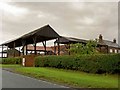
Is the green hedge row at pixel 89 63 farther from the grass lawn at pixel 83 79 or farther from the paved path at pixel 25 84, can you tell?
the paved path at pixel 25 84

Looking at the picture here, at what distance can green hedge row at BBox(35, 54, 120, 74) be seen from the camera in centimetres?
A: 2358

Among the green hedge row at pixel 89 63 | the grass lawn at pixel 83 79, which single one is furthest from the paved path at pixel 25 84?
the green hedge row at pixel 89 63

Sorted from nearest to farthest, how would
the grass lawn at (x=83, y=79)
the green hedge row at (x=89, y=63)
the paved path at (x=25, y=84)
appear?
the paved path at (x=25, y=84)
the grass lawn at (x=83, y=79)
the green hedge row at (x=89, y=63)

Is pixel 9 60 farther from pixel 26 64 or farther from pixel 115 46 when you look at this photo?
pixel 115 46

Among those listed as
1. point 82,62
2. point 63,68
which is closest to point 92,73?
point 82,62

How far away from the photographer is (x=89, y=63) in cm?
2697

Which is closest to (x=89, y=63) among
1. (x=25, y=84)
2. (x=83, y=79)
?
(x=83, y=79)

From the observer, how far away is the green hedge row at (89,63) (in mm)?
23581

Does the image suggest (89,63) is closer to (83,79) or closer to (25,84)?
(83,79)

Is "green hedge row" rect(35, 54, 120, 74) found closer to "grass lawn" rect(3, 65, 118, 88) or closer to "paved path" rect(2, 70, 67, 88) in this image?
"grass lawn" rect(3, 65, 118, 88)

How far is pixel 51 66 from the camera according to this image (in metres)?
35.5

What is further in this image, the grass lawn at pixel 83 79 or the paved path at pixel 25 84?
the grass lawn at pixel 83 79

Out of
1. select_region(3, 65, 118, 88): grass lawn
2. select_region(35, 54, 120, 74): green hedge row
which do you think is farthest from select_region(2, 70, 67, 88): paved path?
select_region(35, 54, 120, 74): green hedge row

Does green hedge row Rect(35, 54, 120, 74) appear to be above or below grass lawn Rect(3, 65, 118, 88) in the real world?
above
